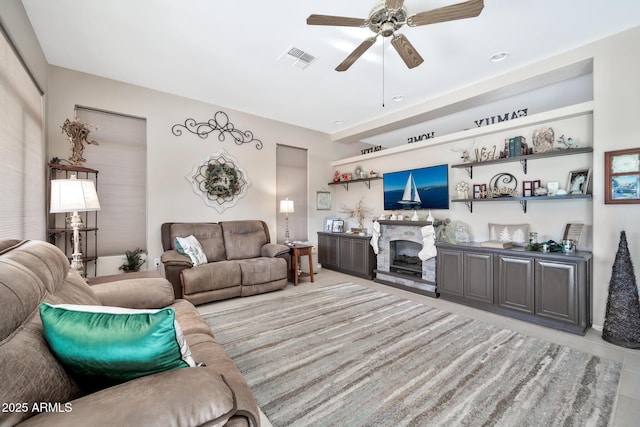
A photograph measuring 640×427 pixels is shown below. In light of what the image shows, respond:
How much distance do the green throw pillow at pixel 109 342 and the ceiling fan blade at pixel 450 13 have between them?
2.45 meters

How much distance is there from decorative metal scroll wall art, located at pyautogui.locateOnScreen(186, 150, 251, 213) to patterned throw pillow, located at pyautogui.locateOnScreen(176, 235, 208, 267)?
0.88 m

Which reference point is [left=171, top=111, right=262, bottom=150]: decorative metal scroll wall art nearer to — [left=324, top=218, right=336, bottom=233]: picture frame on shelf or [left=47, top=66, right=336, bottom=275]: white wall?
[left=47, top=66, right=336, bottom=275]: white wall

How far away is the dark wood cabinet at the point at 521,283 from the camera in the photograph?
2.62 m

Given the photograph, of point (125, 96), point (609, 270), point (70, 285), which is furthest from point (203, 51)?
point (609, 270)

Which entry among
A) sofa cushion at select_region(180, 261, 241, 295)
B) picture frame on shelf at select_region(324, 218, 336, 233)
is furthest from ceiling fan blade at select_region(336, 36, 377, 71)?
picture frame on shelf at select_region(324, 218, 336, 233)

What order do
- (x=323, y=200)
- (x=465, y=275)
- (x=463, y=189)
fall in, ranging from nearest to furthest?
1. (x=465, y=275)
2. (x=463, y=189)
3. (x=323, y=200)

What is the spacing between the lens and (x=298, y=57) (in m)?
2.99

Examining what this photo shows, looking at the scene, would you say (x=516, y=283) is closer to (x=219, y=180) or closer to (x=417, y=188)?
(x=417, y=188)

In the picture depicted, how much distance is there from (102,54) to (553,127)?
535 centimetres

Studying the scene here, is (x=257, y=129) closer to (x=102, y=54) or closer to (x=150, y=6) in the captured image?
(x=102, y=54)

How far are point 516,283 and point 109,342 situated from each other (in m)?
3.67

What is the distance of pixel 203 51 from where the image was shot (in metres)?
2.89

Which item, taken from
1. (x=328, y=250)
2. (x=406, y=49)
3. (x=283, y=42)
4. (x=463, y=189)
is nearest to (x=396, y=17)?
(x=406, y=49)

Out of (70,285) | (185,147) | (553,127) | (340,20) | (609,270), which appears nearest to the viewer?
(70,285)
